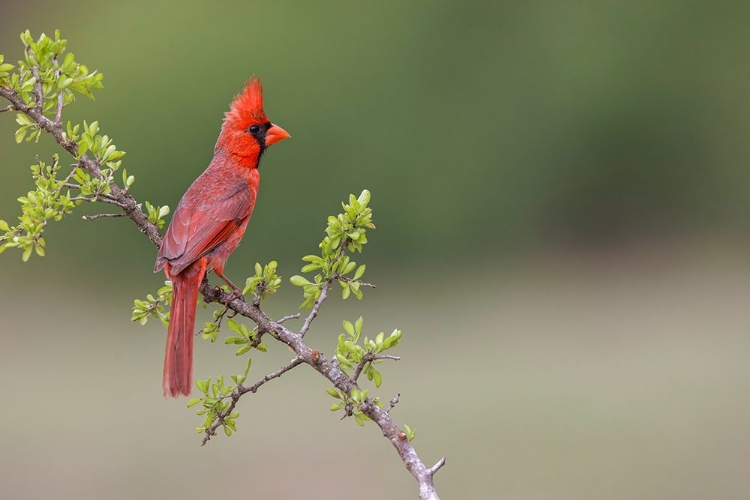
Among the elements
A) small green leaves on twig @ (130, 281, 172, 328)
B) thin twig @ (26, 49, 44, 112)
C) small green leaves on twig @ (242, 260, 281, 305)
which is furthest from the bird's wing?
thin twig @ (26, 49, 44, 112)

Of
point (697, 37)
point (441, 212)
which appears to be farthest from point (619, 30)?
point (441, 212)

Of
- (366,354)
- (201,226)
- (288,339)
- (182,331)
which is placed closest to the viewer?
(366,354)

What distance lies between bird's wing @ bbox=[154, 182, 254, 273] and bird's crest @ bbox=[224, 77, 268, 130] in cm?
30

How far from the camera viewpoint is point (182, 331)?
2.92m

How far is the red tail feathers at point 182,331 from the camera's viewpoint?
2.76 metres

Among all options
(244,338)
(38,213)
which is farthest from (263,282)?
(38,213)

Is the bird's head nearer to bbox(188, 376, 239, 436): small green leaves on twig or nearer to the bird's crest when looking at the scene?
the bird's crest

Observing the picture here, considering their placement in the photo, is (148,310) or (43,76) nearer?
(43,76)

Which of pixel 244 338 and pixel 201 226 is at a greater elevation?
pixel 201 226

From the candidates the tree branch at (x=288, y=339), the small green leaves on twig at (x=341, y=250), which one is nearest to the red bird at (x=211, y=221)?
the tree branch at (x=288, y=339)

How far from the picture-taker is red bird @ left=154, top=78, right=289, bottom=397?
9.44 ft

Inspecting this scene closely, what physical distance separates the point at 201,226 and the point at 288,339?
93 centimetres

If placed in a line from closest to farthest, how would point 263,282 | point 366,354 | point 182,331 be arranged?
point 366,354
point 263,282
point 182,331

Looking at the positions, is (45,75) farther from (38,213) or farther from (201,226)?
(201,226)
